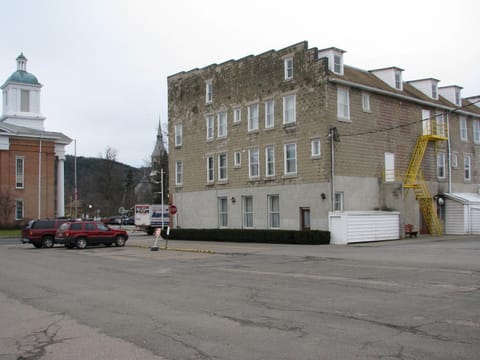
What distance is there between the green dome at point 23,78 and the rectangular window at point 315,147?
189 ft

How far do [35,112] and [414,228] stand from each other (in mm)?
60416

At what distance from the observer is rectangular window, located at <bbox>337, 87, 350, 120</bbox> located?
33281mm

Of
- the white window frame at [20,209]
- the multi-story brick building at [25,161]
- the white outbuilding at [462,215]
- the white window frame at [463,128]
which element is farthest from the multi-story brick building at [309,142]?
the white window frame at [20,209]

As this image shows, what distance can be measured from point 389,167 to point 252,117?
9.90 meters

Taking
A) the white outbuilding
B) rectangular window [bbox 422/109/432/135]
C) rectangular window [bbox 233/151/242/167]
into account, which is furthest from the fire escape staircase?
rectangular window [bbox 233/151/242/167]

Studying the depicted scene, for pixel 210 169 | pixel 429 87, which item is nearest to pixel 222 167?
pixel 210 169

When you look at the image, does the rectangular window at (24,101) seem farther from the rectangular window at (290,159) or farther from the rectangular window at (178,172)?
the rectangular window at (290,159)

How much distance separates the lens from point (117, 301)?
1195cm

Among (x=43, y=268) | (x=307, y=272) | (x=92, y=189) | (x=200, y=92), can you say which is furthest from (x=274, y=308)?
(x=92, y=189)

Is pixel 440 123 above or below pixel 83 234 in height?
above

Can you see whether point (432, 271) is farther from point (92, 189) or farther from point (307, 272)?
point (92, 189)

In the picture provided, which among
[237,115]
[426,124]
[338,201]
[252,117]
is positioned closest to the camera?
[338,201]

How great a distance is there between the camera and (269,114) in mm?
36875

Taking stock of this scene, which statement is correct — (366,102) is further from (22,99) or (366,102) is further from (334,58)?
(22,99)
